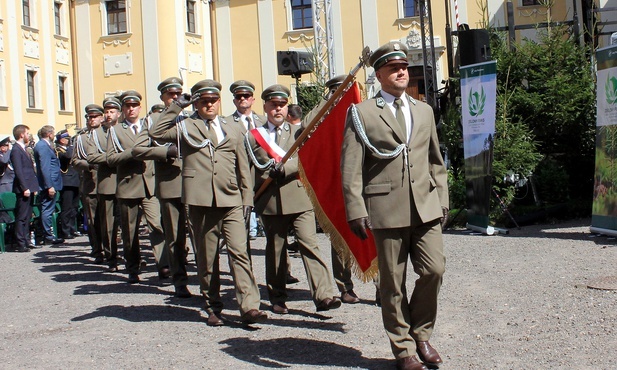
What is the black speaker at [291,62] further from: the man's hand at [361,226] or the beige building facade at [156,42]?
the beige building facade at [156,42]

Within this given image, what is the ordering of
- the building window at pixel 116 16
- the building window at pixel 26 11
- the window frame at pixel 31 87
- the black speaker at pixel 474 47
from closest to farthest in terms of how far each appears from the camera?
the black speaker at pixel 474 47 → the building window at pixel 26 11 → the window frame at pixel 31 87 → the building window at pixel 116 16

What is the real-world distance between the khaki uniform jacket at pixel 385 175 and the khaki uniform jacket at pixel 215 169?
6.12 ft

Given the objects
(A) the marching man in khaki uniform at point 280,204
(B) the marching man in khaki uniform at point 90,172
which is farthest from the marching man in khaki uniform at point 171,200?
(B) the marching man in khaki uniform at point 90,172

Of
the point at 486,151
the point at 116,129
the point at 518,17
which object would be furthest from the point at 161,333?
the point at 518,17

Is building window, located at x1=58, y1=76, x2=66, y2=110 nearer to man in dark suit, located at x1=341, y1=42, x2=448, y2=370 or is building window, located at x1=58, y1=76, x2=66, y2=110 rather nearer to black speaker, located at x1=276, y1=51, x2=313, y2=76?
black speaker, located at x1=276, y1=51, x2=313, y2=76

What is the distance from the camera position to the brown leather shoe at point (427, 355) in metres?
5.39

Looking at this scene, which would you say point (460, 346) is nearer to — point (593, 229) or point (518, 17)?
point (593, 229)

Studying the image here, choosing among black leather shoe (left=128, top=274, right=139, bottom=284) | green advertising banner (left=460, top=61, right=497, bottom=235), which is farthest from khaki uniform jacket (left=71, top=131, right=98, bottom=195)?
green advertising banner (left=460, top=61, right=497, bottom=235)

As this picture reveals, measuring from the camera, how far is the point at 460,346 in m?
6.00

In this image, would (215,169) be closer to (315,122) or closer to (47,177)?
(315,122)

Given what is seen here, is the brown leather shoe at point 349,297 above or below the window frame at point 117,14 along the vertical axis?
below

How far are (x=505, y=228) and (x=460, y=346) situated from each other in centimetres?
747

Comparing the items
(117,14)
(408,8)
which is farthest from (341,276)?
(117,14)

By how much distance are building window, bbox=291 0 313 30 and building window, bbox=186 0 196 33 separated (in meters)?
4.75
